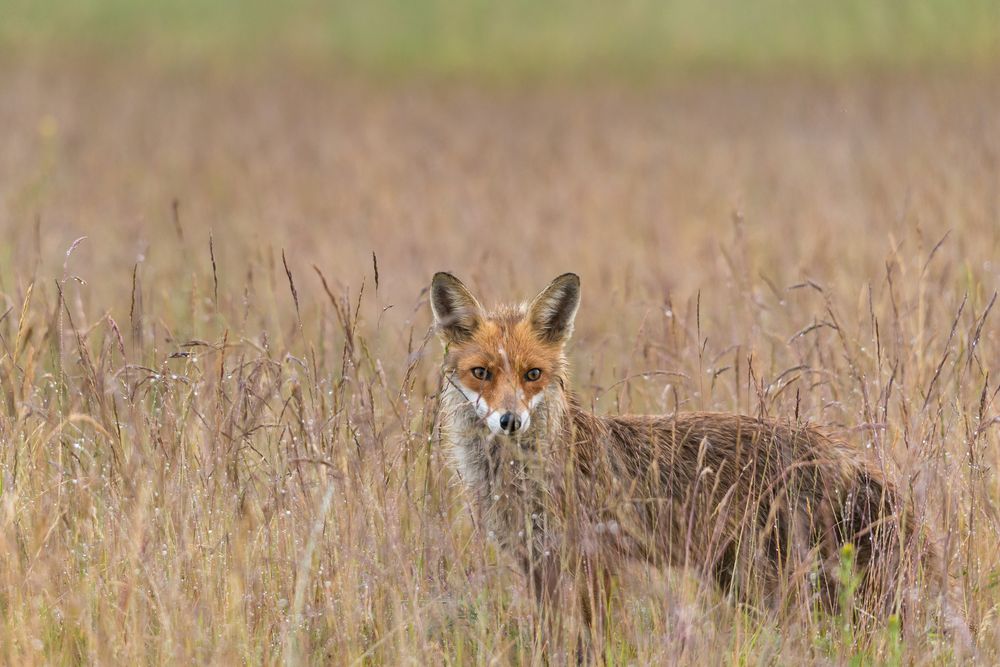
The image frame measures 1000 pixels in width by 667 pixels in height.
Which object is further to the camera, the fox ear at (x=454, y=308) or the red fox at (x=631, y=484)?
the fox ear at (x=454, y=308)

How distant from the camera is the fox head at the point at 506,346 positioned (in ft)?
16.3

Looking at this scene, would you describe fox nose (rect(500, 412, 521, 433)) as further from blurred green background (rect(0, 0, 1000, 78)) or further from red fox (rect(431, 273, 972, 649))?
blurred green background (rect(0, 0, 1000, 78))

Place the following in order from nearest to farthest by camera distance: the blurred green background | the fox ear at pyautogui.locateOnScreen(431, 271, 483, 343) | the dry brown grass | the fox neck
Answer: the dry brown grass → the fox neck → the fox ear at pyautogui.locateOnScreen(431, 271, 483, 343) → the blurred green background

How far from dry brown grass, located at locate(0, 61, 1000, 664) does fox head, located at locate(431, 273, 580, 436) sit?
222 millimetres

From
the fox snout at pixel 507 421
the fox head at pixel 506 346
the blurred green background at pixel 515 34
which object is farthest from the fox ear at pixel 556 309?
the blurred green background at pixel 515 34

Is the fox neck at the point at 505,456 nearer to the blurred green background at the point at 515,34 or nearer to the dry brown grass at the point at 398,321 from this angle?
the dry brown grass at the point at 398,321

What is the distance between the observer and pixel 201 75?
76.6ft

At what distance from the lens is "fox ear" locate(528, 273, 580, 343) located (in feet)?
17.5

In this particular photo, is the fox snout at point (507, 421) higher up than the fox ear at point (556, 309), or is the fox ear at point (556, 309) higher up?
the fox ear at point (556, 309)

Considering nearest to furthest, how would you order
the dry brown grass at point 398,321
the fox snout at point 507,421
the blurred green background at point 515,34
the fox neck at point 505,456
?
1. the dry brown grass at point 398,321
2. the fox snout at point 507,421
3. the fox neck at point 505,456
4. the blurred green background at point 515,34

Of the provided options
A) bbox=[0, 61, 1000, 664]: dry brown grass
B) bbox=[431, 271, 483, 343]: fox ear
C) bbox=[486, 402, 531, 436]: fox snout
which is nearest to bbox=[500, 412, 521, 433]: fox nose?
bbox=[486, 402, 531, 436]: fox snout

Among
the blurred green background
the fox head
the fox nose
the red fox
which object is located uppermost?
the blurred green background

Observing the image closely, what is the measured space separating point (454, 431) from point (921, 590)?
7.12ft

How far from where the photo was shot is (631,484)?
4867mm
